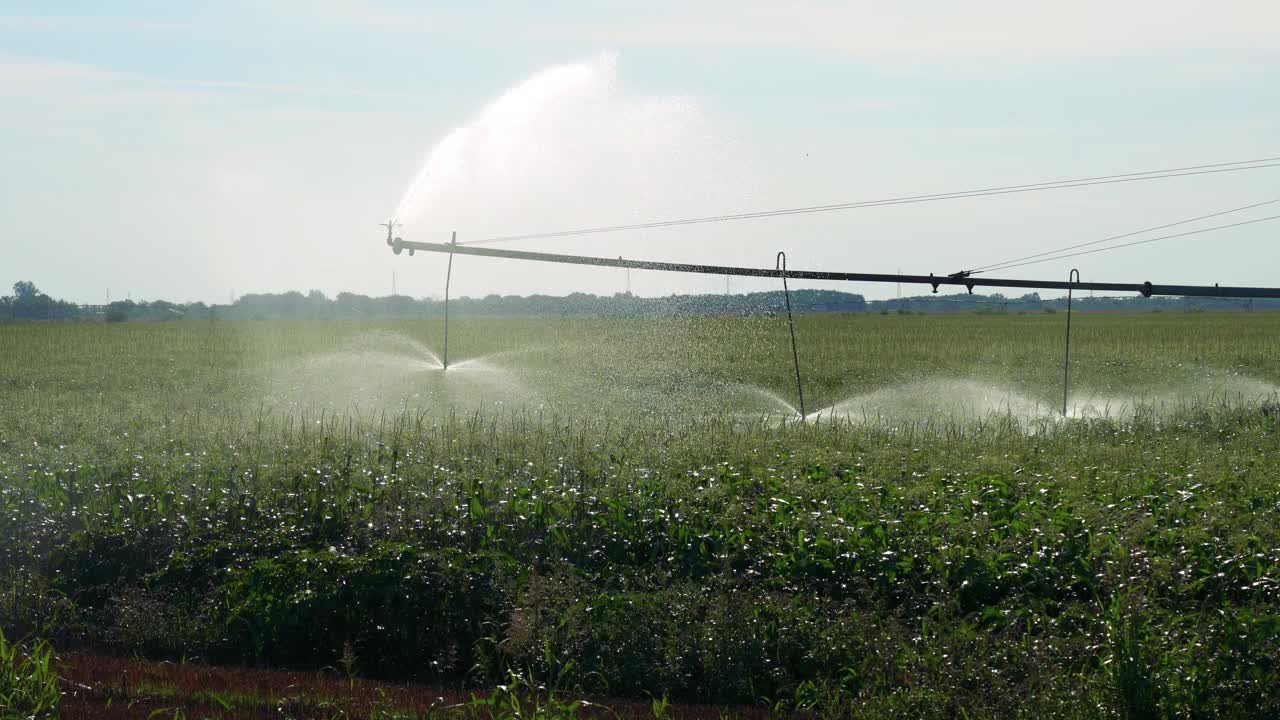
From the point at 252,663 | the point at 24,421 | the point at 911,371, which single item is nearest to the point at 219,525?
the point at 252,663

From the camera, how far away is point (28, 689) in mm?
5324

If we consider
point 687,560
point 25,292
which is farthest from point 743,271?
point 25,292

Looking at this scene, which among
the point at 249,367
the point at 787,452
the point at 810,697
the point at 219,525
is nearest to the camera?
the point at 810,697

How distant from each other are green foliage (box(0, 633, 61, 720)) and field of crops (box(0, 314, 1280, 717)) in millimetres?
284

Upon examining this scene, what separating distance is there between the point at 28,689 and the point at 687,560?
11.1 ft

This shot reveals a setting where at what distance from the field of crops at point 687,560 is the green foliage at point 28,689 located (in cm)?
28

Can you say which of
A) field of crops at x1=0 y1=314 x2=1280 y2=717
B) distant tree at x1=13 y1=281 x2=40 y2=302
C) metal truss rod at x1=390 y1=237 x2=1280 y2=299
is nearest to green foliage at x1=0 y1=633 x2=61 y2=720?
field of crops at x1=0 y1=314 x2=1280 y2=717

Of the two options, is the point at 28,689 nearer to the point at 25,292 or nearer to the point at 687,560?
the point at 687,560

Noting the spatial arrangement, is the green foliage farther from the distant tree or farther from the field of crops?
the distant tree

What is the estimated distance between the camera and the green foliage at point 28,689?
204 inches

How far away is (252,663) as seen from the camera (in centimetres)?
619

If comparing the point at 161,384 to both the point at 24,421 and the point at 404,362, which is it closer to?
the point at 404,362

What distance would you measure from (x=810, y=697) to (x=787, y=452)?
3809 mm

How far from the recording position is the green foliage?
517 cm
